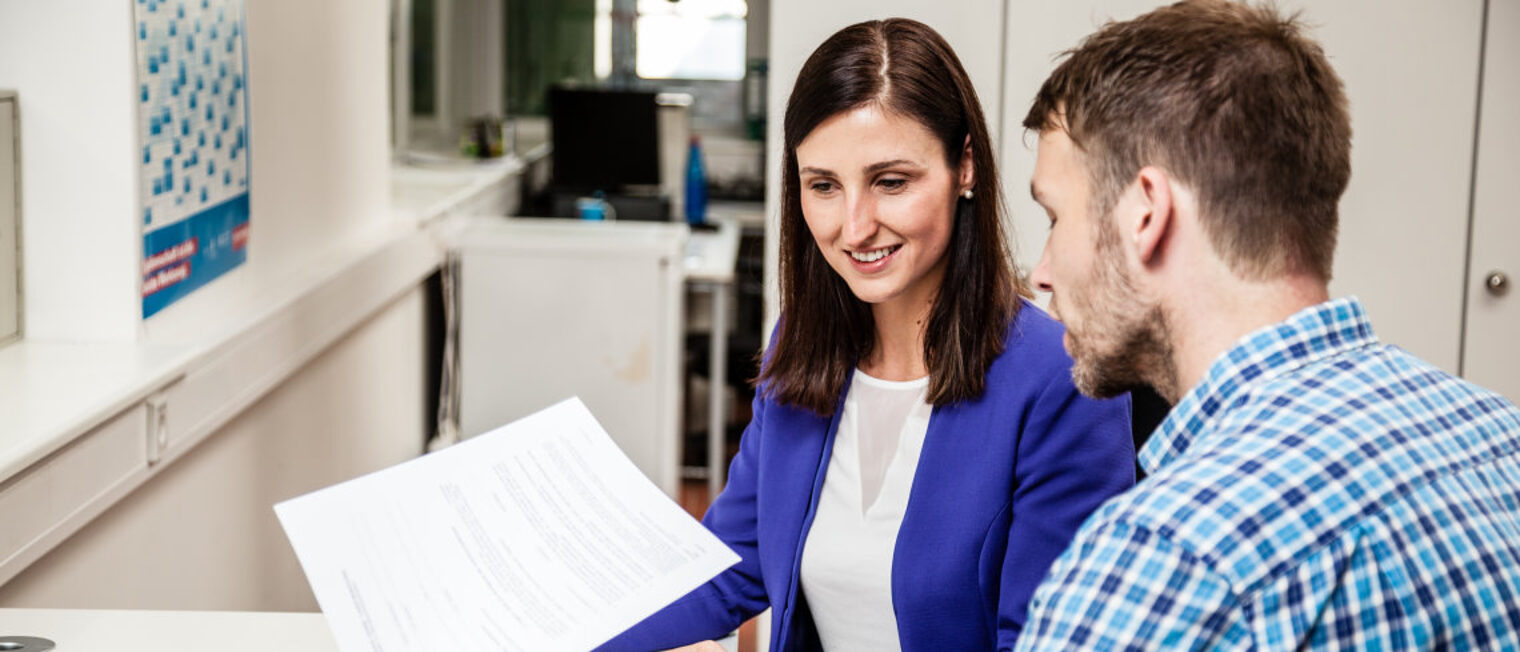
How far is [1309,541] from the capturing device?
2.19 ft

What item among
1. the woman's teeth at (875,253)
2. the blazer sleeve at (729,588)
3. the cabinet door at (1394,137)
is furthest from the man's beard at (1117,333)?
the cabinet door at (1394,137)

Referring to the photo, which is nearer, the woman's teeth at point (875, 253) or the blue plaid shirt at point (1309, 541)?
the blue plaid shirt at point (1309, 541)

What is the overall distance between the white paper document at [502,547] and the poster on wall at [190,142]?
3.05 ft

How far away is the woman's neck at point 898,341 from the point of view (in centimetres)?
137

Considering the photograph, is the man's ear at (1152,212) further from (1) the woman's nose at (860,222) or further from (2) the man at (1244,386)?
(1) the woman's nose at (860,222)

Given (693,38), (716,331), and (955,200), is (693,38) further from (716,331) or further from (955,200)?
(955,200)

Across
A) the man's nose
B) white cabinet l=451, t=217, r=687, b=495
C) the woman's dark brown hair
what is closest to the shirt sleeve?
the man's nose

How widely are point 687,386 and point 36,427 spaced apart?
12.0 feet

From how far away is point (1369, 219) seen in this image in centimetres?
225

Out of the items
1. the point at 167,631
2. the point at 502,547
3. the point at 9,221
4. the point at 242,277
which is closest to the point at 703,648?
the point at 502,547

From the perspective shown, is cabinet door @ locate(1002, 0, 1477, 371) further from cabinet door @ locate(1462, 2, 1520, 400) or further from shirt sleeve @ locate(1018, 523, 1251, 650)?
shirt sleeve @ locate(1018, 523, 1251, 650)

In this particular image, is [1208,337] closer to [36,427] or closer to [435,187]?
[36,427]

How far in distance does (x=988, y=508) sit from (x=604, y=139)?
13.5ft

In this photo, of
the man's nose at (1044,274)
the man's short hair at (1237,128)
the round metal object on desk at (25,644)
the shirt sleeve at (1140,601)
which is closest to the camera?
the shirt sleeve at (1140,601)
